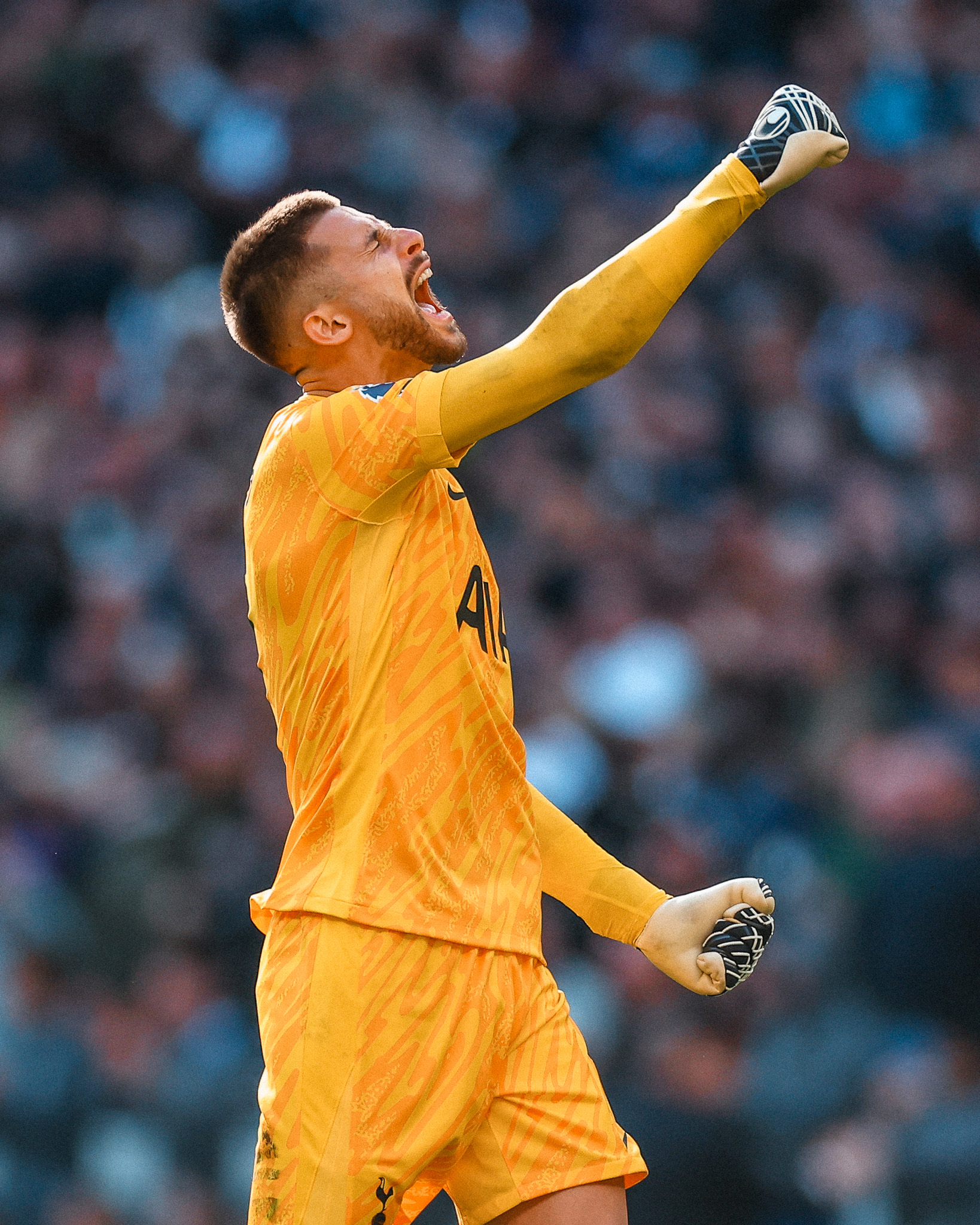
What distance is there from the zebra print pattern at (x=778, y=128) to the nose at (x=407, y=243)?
0.69 metres

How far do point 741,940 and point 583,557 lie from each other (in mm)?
3924

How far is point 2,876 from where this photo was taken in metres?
6.38

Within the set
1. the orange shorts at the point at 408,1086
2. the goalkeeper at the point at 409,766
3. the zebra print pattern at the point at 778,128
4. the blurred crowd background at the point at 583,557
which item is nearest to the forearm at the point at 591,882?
the goalkeeper at the point at 409,766

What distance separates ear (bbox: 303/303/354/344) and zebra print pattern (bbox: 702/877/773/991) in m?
1.28

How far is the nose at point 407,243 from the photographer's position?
3.02 m

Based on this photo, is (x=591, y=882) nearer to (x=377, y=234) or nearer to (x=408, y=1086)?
(x=408, y=1086)

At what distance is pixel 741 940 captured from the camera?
2939 millimetres

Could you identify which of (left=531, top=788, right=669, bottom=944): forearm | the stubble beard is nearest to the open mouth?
the stubble beard

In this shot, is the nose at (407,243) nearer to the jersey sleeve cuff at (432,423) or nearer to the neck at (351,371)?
the neck at (351,371)

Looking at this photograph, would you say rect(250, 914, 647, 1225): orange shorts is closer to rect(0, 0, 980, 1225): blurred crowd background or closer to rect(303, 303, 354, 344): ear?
rect(303, 303, 354, 344): ear

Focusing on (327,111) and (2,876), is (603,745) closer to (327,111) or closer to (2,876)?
(2,876)

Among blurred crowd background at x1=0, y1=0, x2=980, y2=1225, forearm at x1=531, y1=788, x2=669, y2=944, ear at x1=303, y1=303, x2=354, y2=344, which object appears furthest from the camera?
blurred crowd background at x1=0, y1=0, x2=980, y2=1225

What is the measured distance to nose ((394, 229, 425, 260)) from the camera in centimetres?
302

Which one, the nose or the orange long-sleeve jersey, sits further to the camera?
the nose
